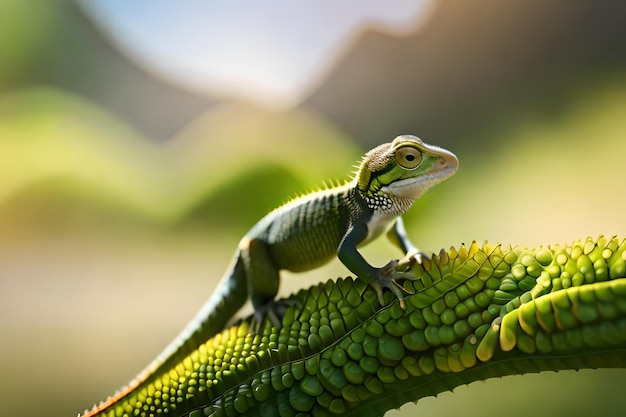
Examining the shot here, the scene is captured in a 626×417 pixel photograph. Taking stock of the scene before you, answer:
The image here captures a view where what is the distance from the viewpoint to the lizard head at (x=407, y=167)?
35.3 inches

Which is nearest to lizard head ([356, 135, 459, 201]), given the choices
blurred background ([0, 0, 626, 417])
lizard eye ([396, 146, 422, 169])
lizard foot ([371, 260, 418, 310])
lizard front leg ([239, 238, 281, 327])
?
lizard eye ([396, 146, 422, 169])

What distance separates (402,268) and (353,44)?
1.55 metres

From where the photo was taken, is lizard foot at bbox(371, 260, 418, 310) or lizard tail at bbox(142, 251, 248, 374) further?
lizard tail at bbox(142, 251, 248, 374)

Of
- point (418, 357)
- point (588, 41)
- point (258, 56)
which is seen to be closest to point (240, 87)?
point (258, 56)

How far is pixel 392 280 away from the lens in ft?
2.77

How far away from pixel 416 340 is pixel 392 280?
100 mm

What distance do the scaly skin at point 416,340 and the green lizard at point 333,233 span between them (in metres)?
0.04

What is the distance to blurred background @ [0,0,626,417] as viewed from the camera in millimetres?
1809

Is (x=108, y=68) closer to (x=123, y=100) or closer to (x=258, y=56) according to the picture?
(x=123, y=100)

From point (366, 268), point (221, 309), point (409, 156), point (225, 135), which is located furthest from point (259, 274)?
point (225, 135)

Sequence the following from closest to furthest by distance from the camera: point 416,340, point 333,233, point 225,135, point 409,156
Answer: point 416,340
point 409,156
point 333,233
point 225,135

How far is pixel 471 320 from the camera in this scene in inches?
29.6

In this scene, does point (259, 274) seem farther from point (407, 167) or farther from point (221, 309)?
point (407, 167)

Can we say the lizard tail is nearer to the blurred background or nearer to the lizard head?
the lizard head
